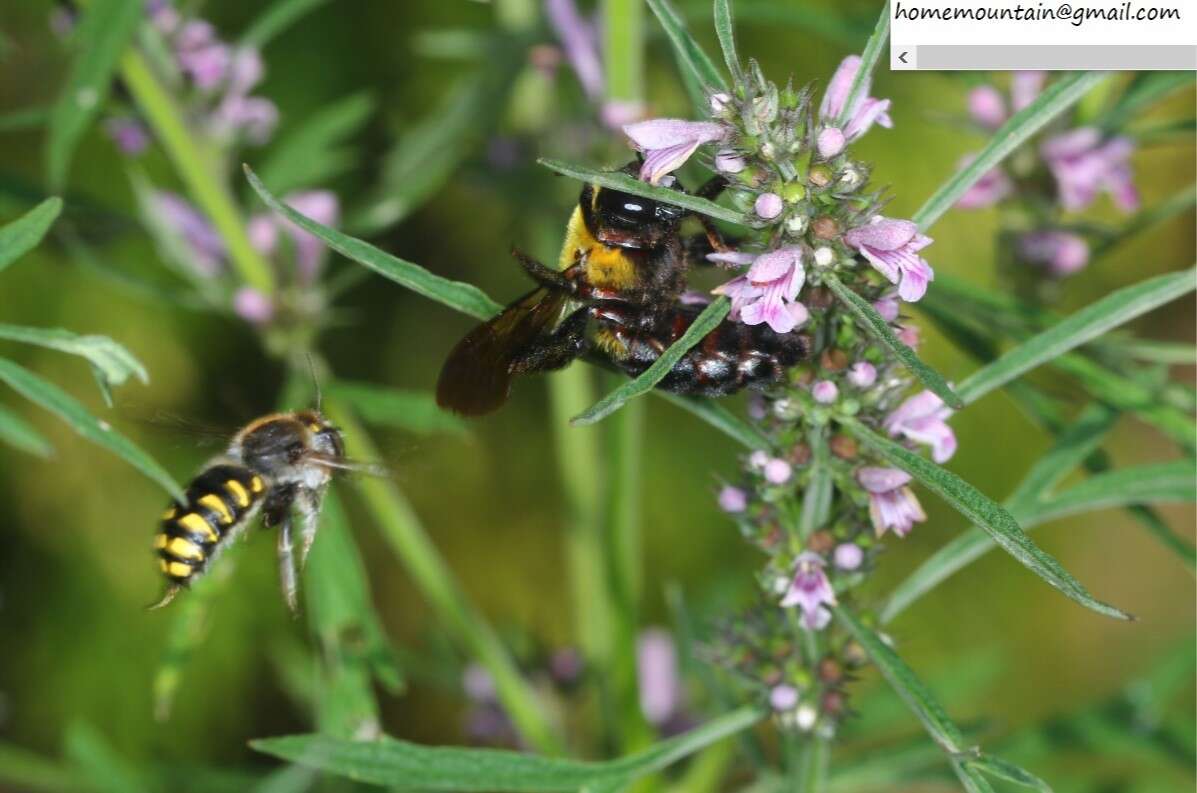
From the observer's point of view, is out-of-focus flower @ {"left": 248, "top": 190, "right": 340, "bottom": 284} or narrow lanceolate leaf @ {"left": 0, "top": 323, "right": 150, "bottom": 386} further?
out-of-focus flower @ {"left": 248, "top": 190, "right": 340, "bottom": 284}

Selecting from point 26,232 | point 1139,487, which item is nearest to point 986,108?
point 1139,487

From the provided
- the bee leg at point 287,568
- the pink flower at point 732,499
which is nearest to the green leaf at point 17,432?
the bee leg at point 287,568

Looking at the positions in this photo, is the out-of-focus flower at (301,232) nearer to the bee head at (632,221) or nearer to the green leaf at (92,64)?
the green leaf at (92,64)

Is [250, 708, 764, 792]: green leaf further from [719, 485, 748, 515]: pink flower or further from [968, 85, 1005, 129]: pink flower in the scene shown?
[968, 85, 1005, 129]: pink flower

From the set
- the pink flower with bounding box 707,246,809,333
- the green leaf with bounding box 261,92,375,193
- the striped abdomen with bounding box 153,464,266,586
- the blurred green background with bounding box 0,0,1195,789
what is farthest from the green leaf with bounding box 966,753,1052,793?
the blurred green background with bounding box 0,0,1195,789

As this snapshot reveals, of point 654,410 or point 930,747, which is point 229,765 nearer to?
point 654,410

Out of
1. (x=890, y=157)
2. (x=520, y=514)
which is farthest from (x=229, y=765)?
(x=890, y=157)
